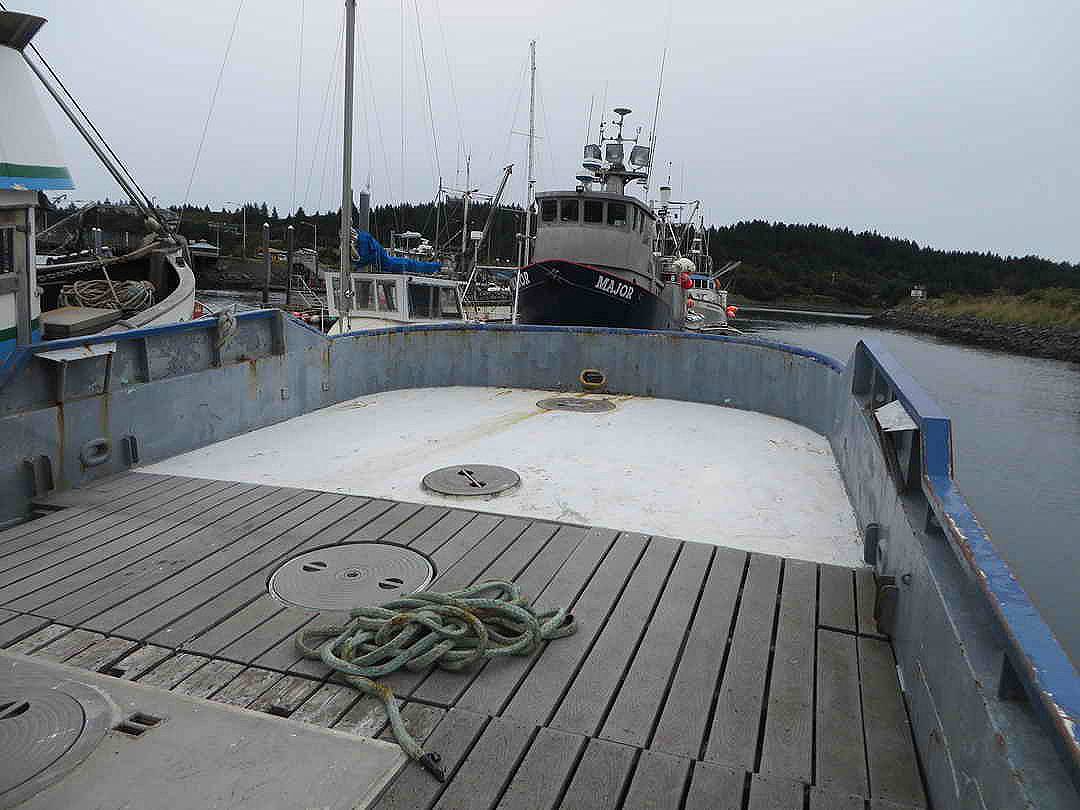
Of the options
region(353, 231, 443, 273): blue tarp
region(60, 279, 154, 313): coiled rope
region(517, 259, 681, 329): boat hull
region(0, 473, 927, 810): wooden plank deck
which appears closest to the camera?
region(0, 473, 927, 810): wooden plank deck

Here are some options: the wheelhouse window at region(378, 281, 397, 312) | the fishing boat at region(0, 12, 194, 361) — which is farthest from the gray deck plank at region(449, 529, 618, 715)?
the wheelhouse window at region(378, 281, 397, 312)

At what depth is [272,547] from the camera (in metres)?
3.86

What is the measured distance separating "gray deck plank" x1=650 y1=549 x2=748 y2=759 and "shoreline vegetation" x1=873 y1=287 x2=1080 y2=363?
5398 centimetres

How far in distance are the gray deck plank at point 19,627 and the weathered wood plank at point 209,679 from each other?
0.83 m

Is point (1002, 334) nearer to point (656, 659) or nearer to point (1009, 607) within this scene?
point (656, 659)

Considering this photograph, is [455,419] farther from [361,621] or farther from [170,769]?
[170,769]

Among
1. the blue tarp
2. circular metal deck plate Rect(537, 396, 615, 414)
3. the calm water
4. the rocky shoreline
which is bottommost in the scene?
the calm water

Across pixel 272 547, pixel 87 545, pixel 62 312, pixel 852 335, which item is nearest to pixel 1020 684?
pixel 272 547

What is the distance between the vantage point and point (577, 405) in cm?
797

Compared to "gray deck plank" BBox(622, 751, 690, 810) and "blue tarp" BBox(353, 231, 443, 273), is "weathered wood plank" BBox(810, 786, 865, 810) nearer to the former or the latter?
"gray deck plank" BBox(622, 751, 690, 810)

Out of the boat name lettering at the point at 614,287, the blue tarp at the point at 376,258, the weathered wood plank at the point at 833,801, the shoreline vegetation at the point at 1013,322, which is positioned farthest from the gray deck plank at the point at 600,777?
the shoreline vegetation at the point at 1013,322

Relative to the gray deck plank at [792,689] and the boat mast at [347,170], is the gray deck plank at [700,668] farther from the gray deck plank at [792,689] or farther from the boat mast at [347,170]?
the boat mast at [347,170]

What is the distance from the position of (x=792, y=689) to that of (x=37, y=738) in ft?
8.42

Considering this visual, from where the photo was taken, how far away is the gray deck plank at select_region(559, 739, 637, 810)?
82.4 inches
